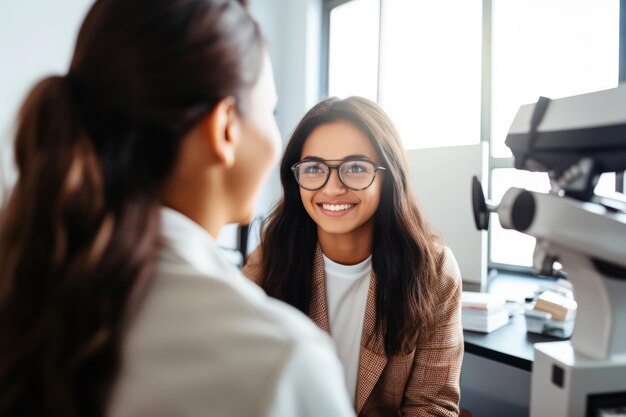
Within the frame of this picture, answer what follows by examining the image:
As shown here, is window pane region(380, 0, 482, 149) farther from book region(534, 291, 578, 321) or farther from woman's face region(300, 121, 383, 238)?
woman's face region(300, 121, 383, 238)

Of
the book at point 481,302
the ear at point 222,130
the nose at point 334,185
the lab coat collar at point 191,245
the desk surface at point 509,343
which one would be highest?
the ear at point 222,130

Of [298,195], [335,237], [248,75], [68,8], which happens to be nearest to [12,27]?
[68,8]

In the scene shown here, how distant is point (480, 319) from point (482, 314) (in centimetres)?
2

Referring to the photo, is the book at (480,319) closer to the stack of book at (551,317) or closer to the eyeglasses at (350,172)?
the stack of book at (551,317)

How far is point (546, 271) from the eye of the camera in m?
0.67

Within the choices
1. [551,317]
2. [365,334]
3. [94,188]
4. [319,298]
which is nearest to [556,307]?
[551,317]

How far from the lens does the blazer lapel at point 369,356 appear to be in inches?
40.9

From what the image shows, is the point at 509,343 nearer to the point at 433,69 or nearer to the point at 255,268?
the point at 255,268

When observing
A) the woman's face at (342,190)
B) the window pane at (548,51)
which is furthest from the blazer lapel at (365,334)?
the window pane at (548,51)

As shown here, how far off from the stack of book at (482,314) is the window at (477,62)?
59 centimetres

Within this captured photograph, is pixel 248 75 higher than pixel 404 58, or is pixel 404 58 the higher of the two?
pixel 404 58

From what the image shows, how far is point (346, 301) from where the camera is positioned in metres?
1.18

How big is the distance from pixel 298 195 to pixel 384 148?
312 mm

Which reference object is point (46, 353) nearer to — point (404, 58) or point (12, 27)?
point (12, 27)
